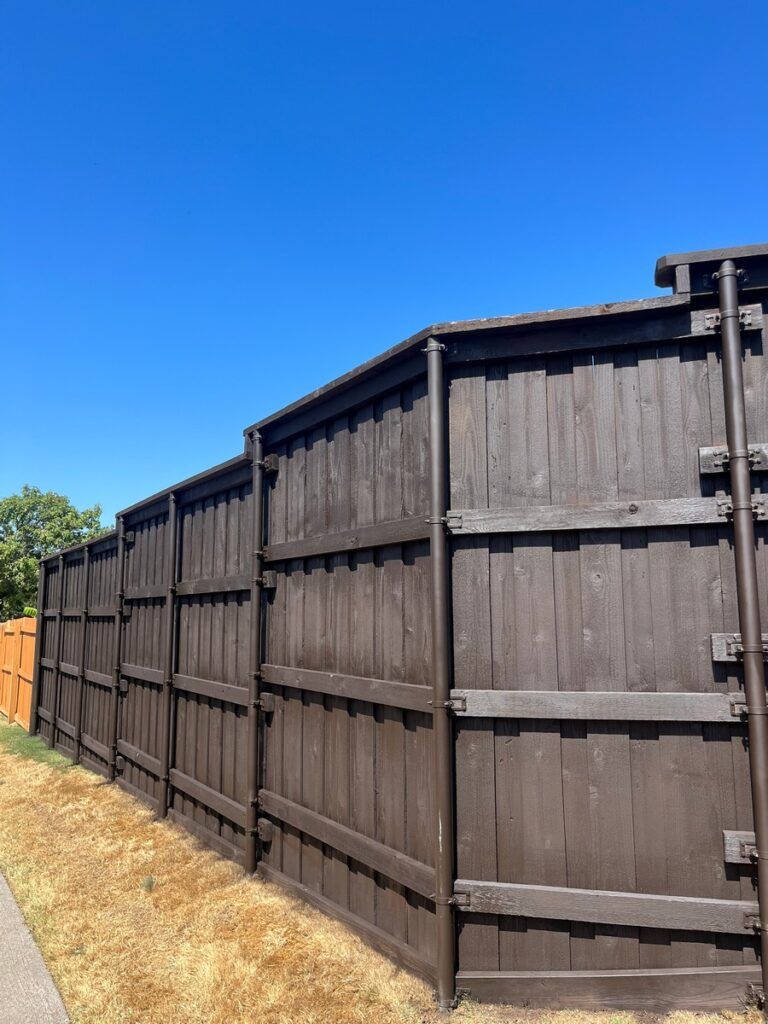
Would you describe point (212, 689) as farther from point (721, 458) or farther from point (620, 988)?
point (721, 458)

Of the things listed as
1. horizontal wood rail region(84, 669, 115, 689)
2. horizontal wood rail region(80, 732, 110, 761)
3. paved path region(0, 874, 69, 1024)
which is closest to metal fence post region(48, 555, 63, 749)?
horizontal wood rail region(80, 732, 110, 761)

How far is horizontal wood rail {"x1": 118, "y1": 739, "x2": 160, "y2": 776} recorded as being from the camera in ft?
20.8

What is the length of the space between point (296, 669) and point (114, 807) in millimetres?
3680

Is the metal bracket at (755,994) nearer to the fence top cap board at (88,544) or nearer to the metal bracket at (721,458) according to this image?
the metal bracket at (721,458)

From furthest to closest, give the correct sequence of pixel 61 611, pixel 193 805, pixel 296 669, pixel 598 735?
1. pixel 61 611
2. pixel 193 805
3. pixel 296 669
4. pixel 598 735

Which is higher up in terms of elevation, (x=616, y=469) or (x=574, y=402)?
(x=574, y=402)

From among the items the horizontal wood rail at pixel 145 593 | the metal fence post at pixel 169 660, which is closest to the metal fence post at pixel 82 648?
the horizontal wood rail at pixel 145 593

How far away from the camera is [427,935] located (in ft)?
10.5

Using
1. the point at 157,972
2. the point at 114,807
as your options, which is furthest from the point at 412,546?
the point at 114,807

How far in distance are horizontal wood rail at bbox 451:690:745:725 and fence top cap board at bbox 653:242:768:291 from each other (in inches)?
81.5

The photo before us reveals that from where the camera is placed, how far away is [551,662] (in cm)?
311

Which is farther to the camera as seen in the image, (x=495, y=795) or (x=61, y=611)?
(x=61, y=611)

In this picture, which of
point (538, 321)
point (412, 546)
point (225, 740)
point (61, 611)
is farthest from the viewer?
point (61, 611)

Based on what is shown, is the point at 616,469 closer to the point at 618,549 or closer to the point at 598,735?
the point at 618,549
